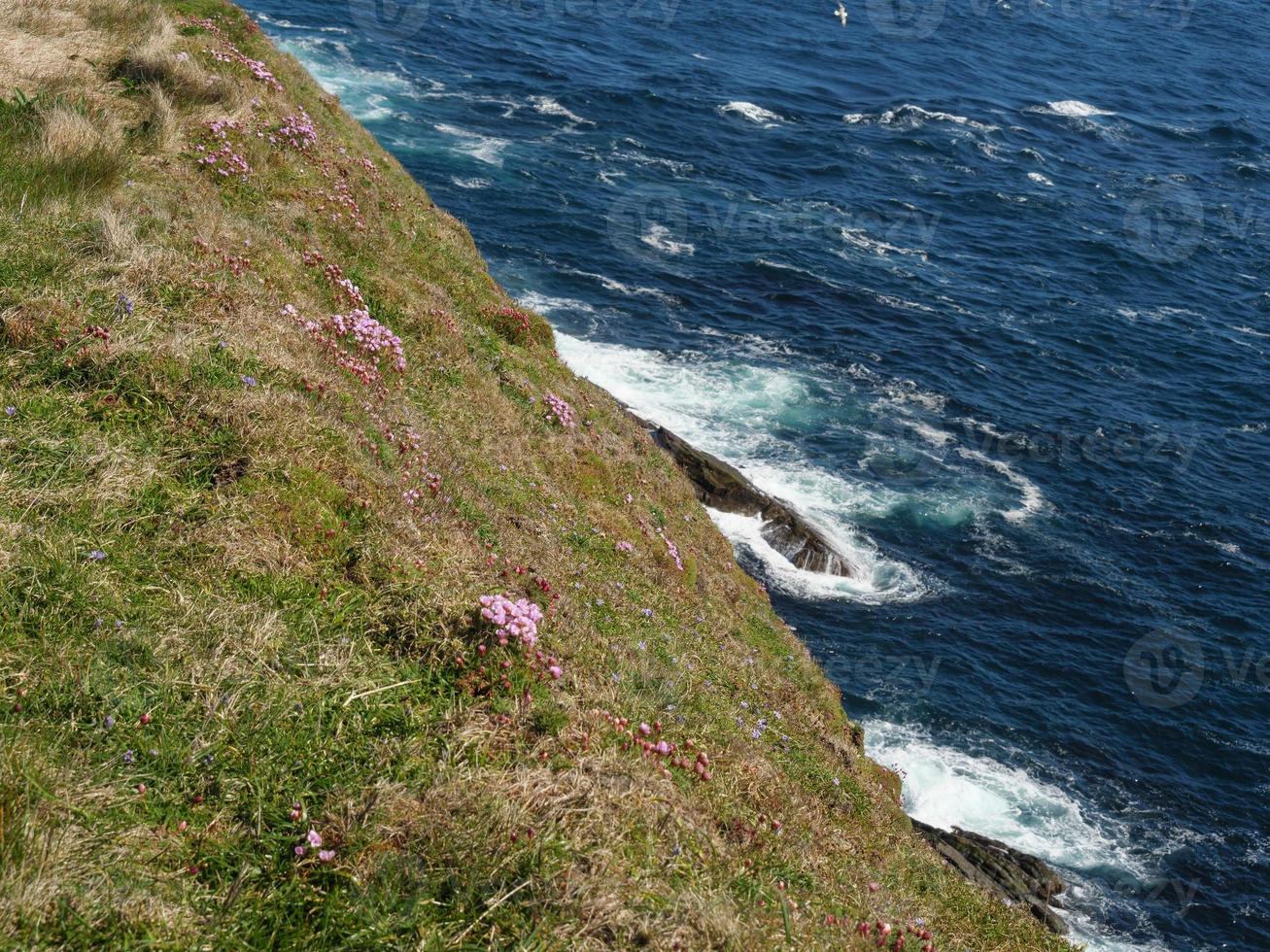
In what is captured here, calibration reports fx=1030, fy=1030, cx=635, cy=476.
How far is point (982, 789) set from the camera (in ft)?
95.7

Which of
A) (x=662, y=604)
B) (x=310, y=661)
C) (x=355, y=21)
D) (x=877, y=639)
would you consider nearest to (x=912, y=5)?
(x=355, y=21)

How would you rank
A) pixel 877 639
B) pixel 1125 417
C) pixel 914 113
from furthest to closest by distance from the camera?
pixel 914 113, pixel 1125 417, pixel 877 639

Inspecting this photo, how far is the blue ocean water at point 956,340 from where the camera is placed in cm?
3103

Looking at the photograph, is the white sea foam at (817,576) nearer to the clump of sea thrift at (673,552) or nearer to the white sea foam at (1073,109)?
the clump of sea thrift at (673,552)

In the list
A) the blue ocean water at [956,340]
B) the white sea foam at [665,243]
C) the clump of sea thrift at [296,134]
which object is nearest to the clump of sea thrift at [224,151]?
A: the clump of sea thrift at [296,134]

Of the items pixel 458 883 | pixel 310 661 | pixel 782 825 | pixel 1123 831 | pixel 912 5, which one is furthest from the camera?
pixel 912 5

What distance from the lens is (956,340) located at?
167 feet

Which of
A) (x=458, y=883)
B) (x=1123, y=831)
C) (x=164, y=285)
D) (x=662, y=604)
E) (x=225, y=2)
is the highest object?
(x=225, y=2)

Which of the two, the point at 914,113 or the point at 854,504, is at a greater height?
the point at 914,113

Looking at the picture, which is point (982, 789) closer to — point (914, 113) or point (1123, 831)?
point (1123, 831)

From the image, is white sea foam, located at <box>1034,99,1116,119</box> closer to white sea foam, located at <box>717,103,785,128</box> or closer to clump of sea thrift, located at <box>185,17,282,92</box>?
white sea foam, located at <box>717,103,785,128</box>

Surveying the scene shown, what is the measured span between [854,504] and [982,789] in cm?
1309

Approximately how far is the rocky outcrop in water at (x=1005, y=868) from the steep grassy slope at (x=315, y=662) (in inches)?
306

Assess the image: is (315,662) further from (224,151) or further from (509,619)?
(224,151)
